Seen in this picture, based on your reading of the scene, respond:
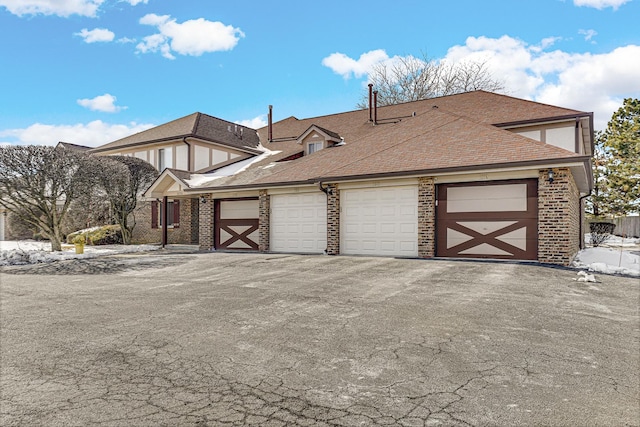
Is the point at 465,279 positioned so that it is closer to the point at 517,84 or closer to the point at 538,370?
the point at 538,370

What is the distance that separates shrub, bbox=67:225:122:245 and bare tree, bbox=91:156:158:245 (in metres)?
0.65

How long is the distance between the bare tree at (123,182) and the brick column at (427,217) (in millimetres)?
14123

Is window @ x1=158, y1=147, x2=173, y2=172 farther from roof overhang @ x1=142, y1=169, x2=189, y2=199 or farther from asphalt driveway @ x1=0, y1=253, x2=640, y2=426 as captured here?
asphalt driveway @ x1=0, y1=253, x2=640, y2=426

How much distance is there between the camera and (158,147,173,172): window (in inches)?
910

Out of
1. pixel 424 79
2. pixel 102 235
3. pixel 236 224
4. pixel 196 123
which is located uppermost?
pixel 424 79

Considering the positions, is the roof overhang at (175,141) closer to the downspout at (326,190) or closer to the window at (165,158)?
the window at (165,158)

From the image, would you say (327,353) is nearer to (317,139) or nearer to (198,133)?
(317,139)

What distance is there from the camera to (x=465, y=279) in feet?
26.3

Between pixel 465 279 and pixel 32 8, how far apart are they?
14.8 meters

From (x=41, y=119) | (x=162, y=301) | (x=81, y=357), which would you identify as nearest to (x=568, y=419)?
(x=81, y=357)

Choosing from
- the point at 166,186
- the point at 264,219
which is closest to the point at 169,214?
the point at 166,186

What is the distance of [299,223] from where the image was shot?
1440 centimetres

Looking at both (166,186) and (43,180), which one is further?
(166,186)

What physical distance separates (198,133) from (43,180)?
9118mm
